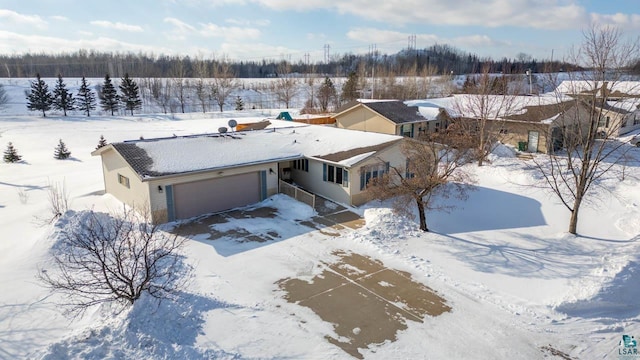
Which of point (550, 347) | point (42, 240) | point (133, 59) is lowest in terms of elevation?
point (550, 347)

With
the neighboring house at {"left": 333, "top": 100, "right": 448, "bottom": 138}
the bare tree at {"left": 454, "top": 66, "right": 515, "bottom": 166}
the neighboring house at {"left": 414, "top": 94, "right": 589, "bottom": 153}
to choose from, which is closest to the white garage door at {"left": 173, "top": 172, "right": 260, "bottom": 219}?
the bare tree at {"left": 454, "top": 66, "right": 515, "bottom": 166}

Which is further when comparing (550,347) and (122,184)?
(122,184)

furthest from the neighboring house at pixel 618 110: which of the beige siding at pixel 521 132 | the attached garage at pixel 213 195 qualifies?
the attached garage at pixel 213 195

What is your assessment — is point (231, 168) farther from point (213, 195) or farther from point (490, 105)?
point (490, 105)

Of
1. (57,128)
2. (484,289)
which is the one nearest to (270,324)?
(484,289)

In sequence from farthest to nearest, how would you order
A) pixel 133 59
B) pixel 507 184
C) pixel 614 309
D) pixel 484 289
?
pixel 133 59
pixel 507 184
pixel 484 289
pixel 614 309

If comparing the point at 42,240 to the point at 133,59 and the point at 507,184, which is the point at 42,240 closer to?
the point at 507,184

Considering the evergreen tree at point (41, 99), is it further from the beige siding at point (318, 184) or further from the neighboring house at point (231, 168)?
the beige siding at point (318, 184)
